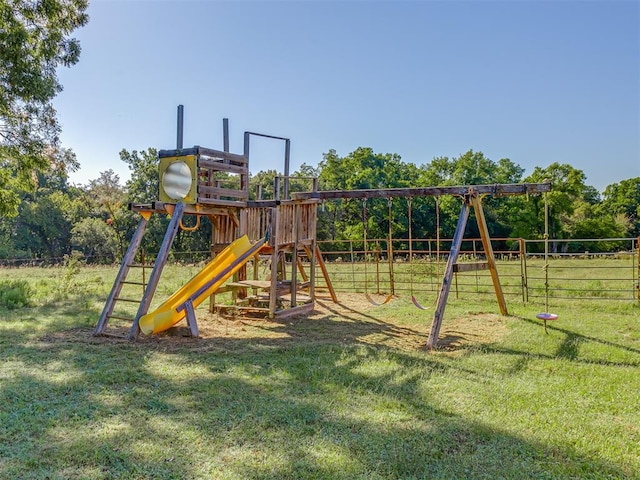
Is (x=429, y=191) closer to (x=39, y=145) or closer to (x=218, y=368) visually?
(x=218, y=368)

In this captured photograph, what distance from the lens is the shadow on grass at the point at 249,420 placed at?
291 cm

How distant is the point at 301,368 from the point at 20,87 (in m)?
10.3

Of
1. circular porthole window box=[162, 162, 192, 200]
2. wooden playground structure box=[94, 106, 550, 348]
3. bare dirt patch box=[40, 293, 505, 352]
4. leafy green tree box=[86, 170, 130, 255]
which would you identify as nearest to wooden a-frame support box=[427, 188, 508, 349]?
wooden playground structure box=[94, 106, 550, 348]

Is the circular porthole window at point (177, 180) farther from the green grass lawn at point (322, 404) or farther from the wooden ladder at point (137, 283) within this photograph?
the green grass lawn at point (322, 404)

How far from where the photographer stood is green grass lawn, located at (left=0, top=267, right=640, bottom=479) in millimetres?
2957

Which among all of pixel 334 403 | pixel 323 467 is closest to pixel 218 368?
pixel 334 403

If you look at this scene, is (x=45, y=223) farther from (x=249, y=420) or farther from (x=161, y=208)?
(x=249, y=420)

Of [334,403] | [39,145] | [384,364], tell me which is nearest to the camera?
[334,403]

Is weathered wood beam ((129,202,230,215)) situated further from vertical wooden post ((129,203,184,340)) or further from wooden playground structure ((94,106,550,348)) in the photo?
vertical wooden post ((129,203,184,340))

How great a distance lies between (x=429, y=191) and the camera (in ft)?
25.3

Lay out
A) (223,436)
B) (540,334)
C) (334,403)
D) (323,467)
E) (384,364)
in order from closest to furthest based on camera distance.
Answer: (323,467) → (223,436) → (334,403) → (384,364) → (540,334)

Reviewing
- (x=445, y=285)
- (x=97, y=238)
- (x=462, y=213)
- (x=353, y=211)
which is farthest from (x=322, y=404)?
(x=97, y=238)

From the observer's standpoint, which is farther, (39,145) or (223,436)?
(39,145)

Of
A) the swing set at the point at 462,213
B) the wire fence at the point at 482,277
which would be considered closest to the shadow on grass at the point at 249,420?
the swing set at the point at 462,213
